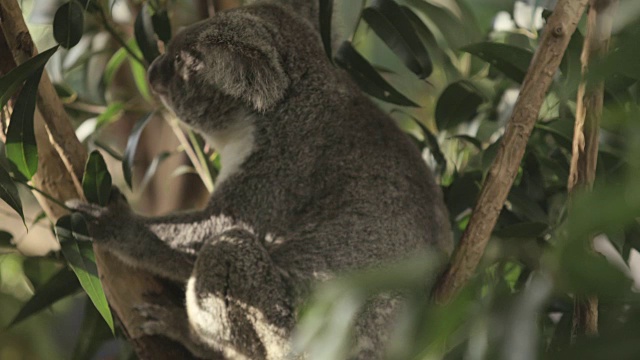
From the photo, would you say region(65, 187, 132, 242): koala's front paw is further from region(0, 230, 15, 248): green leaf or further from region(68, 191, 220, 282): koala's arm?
region(0, 230, 15, 248): green leaf

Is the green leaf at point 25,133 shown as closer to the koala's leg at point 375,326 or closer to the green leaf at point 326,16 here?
the green leaf at point 326,16

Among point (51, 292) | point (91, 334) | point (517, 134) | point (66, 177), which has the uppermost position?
point (517, 134)

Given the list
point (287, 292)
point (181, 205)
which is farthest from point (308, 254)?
point (181, 205)

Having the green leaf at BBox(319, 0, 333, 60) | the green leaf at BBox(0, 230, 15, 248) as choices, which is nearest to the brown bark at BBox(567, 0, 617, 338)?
the green leaf at BBox(319, 0, 333, 60)

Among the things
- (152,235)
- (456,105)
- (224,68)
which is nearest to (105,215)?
(152,235)

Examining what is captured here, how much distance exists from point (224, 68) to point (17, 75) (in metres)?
0.72

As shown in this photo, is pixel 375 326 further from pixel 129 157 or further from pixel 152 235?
pixel 129 157

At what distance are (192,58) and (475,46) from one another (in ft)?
2.94

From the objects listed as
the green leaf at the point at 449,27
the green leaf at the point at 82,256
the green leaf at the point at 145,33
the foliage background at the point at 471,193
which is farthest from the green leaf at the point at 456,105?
the green leaf at the point at 82,256

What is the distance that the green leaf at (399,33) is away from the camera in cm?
227

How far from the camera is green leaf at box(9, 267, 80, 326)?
2.33 m

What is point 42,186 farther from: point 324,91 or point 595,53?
point 595,53

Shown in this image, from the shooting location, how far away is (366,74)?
7.80 ft

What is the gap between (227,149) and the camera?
101 inches
